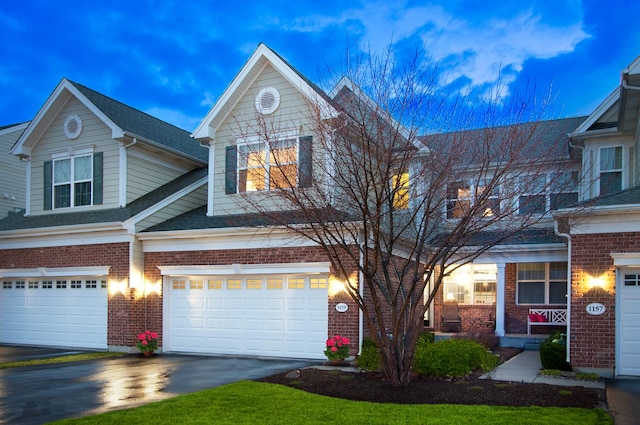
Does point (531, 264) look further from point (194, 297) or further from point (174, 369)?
point (174, 369)

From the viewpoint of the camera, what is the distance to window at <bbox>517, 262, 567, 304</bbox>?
1977cm

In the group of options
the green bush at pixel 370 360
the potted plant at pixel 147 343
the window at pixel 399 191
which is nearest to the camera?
the window at pixel 399 191

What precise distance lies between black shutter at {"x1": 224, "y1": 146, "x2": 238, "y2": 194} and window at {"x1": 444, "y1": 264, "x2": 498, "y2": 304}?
8.48m

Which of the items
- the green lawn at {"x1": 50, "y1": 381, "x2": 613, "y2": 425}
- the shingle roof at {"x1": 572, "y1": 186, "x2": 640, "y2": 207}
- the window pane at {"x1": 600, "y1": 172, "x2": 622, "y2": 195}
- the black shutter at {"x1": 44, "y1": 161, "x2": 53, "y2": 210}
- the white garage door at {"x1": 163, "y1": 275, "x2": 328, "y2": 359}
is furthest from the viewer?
the black shutter at {"x1": 44, "y1": 161, "x2": 53, "y2": 210}

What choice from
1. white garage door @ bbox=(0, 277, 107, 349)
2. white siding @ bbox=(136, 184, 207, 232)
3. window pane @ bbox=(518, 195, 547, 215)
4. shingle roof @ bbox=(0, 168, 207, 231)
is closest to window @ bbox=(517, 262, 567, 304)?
window pane @ bbox=(518, 195, 547, 215)

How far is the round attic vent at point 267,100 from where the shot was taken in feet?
56.8

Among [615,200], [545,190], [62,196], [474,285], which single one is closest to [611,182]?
[474,285]

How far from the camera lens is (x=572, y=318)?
12.9 m

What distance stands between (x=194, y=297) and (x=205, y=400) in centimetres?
784

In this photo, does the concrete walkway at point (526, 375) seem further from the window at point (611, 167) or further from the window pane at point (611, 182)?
the window at point (611, 167)

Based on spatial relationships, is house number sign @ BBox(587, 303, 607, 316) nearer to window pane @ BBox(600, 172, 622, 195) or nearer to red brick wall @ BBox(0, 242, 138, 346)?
window pane @ BBox(600, 172, 622, 195)

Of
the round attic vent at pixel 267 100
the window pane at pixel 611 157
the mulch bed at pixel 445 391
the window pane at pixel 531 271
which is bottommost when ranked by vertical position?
the mulch bed at pixel 445 391

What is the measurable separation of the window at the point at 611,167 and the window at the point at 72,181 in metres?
16.4

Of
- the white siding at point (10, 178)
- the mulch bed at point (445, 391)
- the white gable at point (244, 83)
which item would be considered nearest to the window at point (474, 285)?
the white gable at point (244, 83)
